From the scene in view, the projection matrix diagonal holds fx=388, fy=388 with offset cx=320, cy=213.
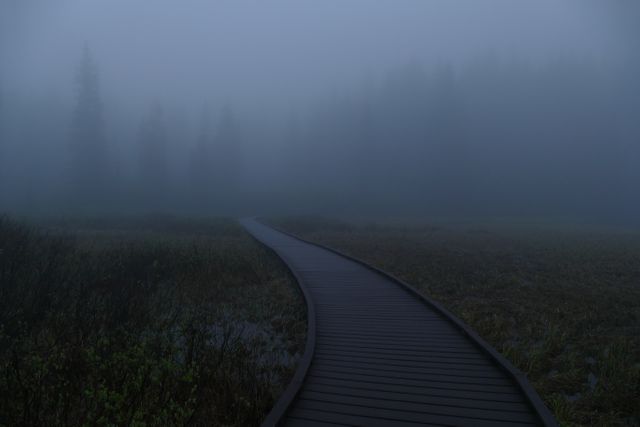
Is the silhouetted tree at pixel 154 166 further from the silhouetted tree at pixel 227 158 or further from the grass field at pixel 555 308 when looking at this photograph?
Result: the grass field at pixel 555 308

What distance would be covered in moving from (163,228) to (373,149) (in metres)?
37.6

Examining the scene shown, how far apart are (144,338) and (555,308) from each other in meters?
8.40

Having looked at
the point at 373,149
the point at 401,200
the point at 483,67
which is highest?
the point at 483,67

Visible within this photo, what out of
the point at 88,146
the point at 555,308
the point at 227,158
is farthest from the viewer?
the point at 227,158

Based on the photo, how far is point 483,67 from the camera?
65.7m

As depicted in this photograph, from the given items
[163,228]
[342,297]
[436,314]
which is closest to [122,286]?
[342,297]

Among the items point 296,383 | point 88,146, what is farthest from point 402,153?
point 296,383

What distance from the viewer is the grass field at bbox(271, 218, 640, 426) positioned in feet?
16.6

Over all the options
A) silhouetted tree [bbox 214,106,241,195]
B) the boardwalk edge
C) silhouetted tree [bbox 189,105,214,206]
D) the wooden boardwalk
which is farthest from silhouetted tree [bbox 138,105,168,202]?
the boardwalk edge

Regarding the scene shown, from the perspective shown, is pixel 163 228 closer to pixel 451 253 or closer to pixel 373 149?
pixel 451 253

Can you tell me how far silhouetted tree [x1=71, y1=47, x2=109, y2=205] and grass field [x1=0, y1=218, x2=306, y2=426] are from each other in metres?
39.4

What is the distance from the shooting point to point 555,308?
8625 millimetres

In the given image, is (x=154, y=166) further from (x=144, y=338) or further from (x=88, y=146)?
(x=144, y=338)

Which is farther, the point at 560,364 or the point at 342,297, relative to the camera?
the point at 342,297
